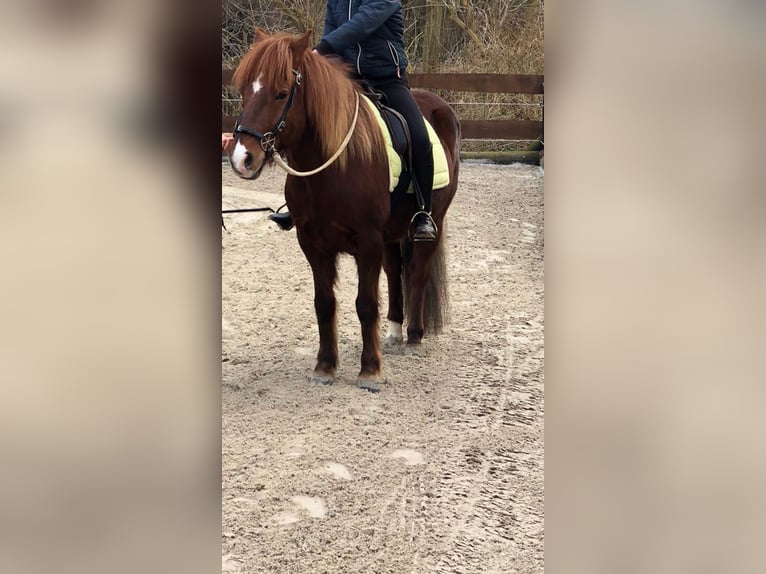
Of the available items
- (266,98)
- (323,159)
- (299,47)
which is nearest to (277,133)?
(266,98)

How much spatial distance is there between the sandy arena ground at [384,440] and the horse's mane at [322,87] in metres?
1.15

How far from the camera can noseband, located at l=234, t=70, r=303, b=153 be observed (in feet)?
11.9

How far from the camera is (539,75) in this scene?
11812 mm

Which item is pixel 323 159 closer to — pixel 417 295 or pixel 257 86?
pixel 257 86

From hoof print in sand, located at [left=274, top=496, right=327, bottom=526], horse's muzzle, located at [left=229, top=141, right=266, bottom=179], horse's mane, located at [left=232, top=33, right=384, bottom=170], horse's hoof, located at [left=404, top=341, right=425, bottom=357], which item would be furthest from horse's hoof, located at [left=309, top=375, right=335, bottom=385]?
hoof print in sand, located at [left=274, top=496, right=327, bottom=526]

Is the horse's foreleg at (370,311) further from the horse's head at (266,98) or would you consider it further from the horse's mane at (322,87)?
the horse's head at (266,98)

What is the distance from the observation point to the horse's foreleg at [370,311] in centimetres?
408

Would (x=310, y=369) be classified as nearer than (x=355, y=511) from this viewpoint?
No

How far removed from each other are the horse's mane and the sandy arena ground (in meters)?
1.15
